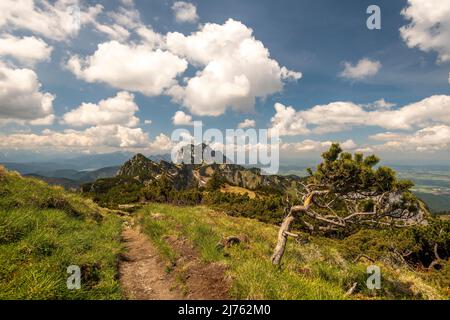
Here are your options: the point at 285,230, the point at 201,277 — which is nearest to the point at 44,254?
the point at 201,277

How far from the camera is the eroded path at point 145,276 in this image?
28.2 feet

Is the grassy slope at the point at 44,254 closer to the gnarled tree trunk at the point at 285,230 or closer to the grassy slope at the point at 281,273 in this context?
the grassy slope at the point at 281,273

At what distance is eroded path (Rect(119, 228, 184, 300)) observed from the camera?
859 cm

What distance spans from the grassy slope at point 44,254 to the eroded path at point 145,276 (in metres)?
0.58

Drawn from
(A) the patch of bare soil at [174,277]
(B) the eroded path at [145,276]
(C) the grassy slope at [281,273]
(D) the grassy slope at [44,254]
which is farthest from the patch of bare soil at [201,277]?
(D) the grassy slope at [44,254]

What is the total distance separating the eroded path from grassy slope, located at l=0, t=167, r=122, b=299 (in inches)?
22.7

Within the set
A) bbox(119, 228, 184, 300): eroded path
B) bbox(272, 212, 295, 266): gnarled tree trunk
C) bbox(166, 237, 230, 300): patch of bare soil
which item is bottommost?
bbox(119, 228, 184, 300): eroded path

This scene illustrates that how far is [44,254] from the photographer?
839cm

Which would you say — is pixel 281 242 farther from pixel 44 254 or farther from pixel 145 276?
pixel 44 254

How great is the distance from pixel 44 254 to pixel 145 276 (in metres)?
3.77

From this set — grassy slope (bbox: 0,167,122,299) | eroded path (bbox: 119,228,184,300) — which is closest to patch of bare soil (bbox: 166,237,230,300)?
eroded path (bbox: 119,228,184,300)

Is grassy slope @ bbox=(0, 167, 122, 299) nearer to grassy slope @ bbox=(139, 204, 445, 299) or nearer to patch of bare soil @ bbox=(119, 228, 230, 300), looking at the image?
patch of bare soil @ bbox=(119, 228, 230, 300)
